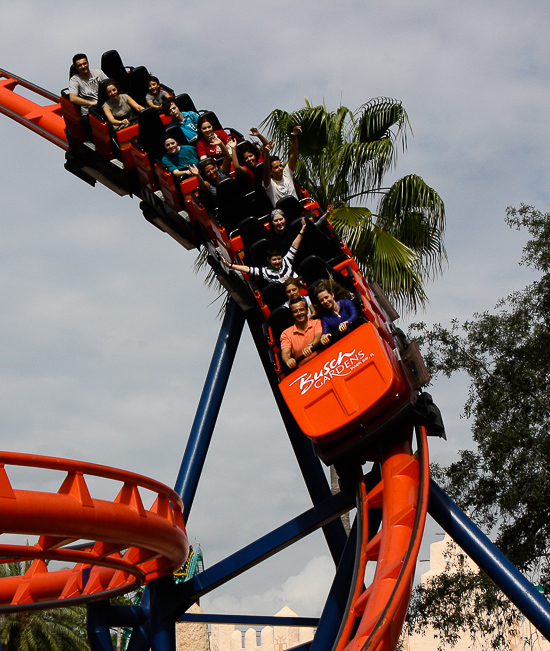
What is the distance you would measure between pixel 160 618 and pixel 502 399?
467 cm

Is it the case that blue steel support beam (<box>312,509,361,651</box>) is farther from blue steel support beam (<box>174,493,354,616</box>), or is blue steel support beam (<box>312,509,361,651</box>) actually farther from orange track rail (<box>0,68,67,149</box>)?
orange track rail (<box>0,68,67,149</box>)

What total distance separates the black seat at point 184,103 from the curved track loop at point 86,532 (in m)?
4.65

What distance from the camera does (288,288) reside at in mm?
6309

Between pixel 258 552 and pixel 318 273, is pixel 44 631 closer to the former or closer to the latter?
pixel 258 552

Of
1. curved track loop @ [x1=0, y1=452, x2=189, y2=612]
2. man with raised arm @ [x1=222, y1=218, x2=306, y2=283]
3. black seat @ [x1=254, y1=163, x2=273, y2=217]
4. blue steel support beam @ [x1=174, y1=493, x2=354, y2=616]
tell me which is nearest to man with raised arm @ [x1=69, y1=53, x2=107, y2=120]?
black seat @ [x1=254, y1=163, x2=273, y2=217]

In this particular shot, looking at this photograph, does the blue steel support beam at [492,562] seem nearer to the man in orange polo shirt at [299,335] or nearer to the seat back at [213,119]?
the man in orange polo shirt at [299,335]

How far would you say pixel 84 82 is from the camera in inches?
336

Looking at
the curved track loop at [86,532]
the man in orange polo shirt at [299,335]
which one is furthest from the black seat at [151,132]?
the curved track loop at [86,532]

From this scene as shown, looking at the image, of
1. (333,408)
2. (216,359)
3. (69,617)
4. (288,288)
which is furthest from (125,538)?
(69,617)

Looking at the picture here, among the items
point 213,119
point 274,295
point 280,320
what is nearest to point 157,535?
point 280,320

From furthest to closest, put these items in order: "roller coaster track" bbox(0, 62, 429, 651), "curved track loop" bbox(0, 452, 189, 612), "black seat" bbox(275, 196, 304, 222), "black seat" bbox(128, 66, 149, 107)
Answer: "black seat" bbox(128, 66, 149, 107), "black seat" bbox(275, 196, 304, 222), "curved track loop" bbox(0, 452, 189, 612), "roller coaster track" bbox(0, 62, 429, 651)

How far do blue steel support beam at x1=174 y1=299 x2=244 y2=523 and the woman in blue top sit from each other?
82.5 inches

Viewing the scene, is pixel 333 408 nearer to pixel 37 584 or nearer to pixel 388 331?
pixel 388 331

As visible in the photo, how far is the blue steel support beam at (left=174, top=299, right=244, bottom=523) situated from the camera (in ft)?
24.4
